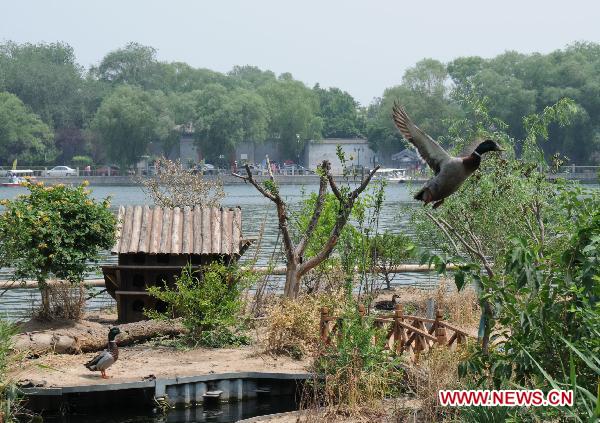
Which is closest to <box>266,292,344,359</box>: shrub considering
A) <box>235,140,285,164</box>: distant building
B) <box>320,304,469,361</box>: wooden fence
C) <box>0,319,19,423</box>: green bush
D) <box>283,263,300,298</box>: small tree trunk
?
<box>320,304,469,361</box>: wooden fence

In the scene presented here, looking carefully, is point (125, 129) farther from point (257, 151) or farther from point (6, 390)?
point (6, 390)

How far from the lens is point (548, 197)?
42.2ft

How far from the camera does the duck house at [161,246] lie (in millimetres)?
14578

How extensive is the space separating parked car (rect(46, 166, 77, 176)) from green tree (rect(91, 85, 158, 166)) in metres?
3.99

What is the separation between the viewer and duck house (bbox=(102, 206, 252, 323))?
14578 millimetres

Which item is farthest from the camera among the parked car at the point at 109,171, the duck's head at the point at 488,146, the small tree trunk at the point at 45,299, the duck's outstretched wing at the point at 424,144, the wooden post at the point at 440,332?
the parked car at the point at 109,171

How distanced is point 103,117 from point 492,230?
74.0m

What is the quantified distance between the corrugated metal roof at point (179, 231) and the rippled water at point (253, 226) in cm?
47

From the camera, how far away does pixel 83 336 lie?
1331cm

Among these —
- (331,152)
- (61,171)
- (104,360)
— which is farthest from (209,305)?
(331,152)

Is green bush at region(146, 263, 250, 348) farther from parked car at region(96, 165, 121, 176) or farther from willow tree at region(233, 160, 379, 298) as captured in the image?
parked car at region(96, 165, 121, 176)

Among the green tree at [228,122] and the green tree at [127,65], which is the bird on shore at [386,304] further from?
the green tree at [127,65]

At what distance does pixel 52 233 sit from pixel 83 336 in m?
1.69

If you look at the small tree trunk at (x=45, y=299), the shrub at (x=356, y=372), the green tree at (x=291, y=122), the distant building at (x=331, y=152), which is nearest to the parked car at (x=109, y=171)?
the green tree at (x=291, y=122)
